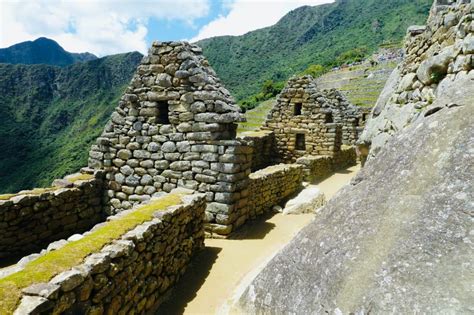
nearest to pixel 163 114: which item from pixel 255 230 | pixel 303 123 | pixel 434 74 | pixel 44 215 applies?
pixel 44 215

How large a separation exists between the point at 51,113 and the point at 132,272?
111690 millimetres

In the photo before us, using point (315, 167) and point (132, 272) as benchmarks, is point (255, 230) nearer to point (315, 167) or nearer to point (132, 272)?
point (132, 272)

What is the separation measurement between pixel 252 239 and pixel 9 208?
193 inches

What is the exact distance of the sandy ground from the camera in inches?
199

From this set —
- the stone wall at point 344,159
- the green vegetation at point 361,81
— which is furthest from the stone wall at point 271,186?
the green vegetation at point 361,81

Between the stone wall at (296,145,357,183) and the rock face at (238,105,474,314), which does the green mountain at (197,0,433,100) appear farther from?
the rock face at (238,105,474,314)

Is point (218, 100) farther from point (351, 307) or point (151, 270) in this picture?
point (351, 307)

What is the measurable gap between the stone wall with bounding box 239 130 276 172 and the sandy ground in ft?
20.6

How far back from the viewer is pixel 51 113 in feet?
329

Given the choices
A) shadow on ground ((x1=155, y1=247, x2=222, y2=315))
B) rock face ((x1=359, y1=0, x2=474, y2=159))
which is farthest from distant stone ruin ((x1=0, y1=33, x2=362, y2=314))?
rock face ((x1=359, y1=0, x2=474, y2=159))

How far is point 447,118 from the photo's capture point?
277cm

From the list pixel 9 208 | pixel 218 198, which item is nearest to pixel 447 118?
→ pixel 218 198

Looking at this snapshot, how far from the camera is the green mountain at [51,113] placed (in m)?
60.9

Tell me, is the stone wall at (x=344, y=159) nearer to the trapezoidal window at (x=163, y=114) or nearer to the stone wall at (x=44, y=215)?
the trapezoidal window at (x=163, y=114)
